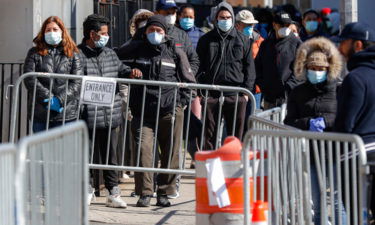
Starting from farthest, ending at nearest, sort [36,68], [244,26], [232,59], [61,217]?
[244,26] < [232,59] < [36,68] < [61,217]

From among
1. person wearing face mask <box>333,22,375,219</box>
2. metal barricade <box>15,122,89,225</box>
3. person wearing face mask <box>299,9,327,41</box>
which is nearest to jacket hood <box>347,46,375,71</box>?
person wearing face mask <box>333,22,375,219</box>

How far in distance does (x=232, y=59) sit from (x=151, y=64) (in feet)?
5.33

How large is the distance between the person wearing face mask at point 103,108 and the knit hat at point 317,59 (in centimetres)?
240

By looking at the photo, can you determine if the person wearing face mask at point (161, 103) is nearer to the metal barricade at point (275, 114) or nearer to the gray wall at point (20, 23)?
the metal barricade at point (275, 114)

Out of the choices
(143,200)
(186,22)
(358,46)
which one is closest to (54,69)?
(143,200)

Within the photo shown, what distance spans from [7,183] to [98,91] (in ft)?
15.9

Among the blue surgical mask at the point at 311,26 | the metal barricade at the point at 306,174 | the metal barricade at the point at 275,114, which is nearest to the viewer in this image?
the metal barricade at the point at 306,174

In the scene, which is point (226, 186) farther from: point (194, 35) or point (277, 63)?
point (194, 35)

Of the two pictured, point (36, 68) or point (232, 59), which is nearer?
point (36, 68)

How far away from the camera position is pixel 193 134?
37.5 ft

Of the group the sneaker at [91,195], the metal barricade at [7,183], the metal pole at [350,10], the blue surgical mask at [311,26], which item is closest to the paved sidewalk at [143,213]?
the sneaker at [91,195]

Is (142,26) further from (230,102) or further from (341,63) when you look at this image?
(341,63)

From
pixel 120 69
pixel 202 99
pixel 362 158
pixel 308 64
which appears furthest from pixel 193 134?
pixel 362 158

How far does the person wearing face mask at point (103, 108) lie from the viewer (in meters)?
10.4
